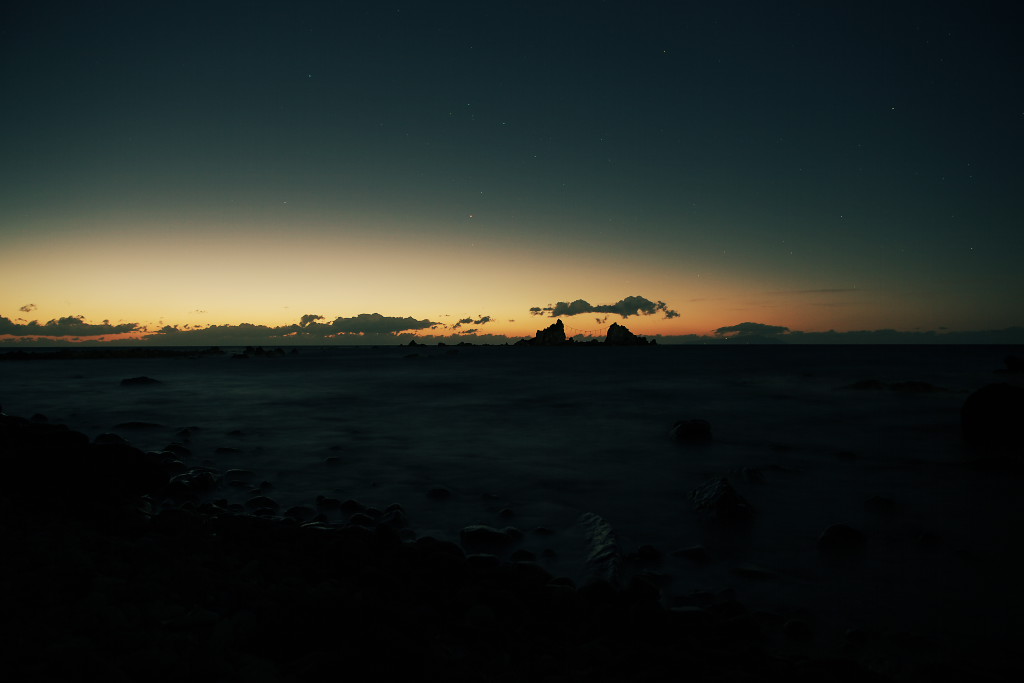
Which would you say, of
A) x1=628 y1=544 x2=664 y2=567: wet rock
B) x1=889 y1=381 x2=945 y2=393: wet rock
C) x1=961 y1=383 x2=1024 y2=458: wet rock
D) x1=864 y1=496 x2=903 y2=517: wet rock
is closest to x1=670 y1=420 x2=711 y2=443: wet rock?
x1=864 y1=496 x2=903 y2=517: wet rock

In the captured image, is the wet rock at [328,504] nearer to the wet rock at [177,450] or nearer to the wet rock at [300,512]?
the wet rock at [300,512]

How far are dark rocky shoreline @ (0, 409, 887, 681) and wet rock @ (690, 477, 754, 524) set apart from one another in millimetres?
2589

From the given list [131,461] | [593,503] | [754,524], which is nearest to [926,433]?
[754,524]

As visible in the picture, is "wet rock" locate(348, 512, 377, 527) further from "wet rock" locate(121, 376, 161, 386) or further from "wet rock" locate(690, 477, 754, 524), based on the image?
"wet rock" locate(121, 376, 161, 386)

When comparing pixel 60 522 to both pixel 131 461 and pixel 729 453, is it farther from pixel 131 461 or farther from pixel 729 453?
pixel 729 453

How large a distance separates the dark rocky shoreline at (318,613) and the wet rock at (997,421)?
11.5 m

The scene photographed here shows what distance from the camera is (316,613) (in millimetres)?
3490

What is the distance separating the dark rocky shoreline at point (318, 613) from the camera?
3000 mm

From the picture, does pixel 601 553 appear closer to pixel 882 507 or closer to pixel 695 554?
pixel 695 554

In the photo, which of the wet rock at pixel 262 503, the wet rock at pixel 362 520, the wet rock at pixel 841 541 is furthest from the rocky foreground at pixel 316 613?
the wet rock at pixel 841 541

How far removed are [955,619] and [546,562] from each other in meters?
3.62

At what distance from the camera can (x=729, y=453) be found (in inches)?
461

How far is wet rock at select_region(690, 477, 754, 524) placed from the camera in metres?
6.92

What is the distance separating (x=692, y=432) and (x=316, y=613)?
11645 millimetres
